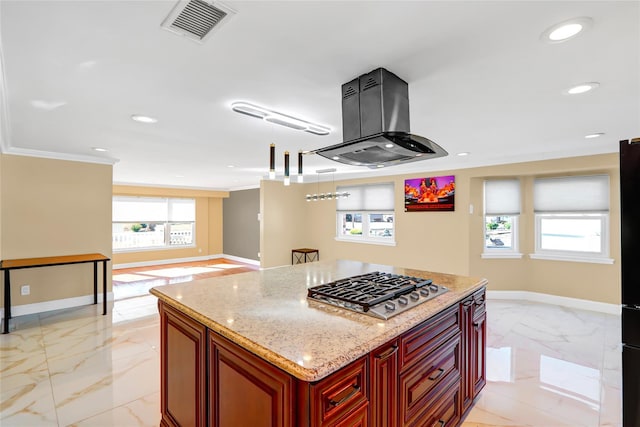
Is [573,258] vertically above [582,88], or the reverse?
[582,88]

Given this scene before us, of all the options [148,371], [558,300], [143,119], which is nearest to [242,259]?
[148,371]

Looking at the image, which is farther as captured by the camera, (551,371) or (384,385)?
(551,371)

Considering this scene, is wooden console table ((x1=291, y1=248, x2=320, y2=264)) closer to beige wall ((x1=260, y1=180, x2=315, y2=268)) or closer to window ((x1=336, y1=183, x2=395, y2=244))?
beige wall ((x1=260, y1=180, x2=315, y2=268))

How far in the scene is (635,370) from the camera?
1693mm

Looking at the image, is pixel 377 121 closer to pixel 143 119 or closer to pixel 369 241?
pixel 143 119

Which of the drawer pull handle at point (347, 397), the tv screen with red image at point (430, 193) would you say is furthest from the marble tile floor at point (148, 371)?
the tv screen with red image at point (430, 193)

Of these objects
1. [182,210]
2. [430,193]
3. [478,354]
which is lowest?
[478,354]

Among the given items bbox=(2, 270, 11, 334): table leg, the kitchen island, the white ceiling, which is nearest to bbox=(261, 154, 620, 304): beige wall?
the white ceiling

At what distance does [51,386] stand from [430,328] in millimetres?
3048

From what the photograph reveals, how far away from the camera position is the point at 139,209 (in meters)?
8.34

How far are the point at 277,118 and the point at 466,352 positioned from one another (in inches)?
92.9

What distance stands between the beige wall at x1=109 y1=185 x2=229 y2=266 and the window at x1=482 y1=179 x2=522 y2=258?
23.0 ft

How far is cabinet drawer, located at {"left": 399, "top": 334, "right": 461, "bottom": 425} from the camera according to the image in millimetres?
1562

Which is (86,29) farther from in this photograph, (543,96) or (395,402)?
(543,96)
